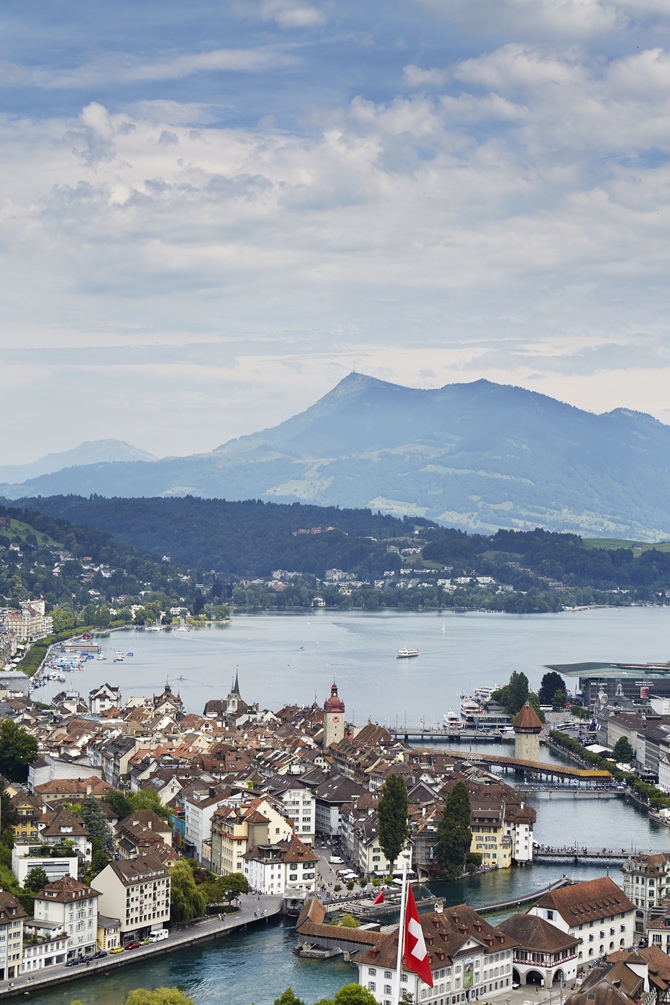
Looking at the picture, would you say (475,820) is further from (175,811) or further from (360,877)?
(175,811)

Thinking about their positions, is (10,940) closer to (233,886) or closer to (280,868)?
(233,886)

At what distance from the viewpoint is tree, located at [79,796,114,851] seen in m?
26.0

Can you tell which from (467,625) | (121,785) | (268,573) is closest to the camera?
(121,785)

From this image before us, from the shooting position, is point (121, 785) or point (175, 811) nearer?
point (175, 811)

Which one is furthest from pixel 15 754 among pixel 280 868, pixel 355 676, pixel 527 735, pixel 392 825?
pixel 355 676

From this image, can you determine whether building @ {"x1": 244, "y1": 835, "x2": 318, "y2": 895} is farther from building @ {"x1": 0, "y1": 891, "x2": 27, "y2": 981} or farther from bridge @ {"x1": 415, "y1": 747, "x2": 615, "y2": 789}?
bridge @ {"x1": 415, "y1": 747, "x2": 615, "y2": 789}

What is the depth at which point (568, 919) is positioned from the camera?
2184cm

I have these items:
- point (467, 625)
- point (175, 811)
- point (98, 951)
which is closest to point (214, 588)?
point (467, 625)

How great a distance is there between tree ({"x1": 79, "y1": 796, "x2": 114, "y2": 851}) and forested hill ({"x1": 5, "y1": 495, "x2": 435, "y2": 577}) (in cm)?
10170

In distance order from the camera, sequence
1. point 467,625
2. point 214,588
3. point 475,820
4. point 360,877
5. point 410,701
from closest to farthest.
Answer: point 360,877 < point 475,820 < point 410,701 < point 467,625 < point 214,588

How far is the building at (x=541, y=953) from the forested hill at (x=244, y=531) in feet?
350

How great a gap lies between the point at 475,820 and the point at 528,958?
8174mm

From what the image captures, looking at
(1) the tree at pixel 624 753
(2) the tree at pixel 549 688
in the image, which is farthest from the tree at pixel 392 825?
(2) the tree at pixel 549 688

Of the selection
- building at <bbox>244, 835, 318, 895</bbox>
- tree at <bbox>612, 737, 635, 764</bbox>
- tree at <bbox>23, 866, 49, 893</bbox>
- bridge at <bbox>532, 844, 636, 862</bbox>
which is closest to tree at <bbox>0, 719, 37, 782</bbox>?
building at <bbox>244, 835, 318, 895</bbox>
